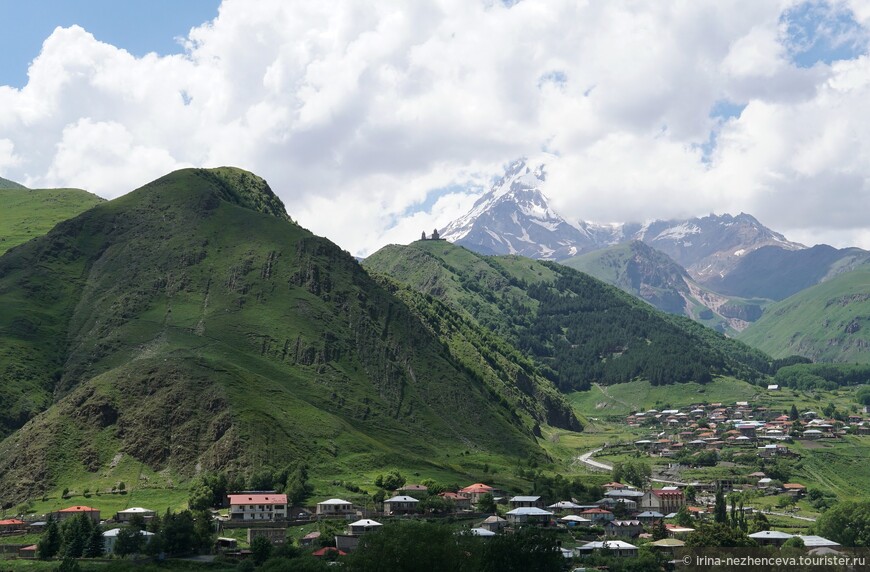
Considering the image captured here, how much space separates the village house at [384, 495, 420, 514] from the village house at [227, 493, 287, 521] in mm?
17867

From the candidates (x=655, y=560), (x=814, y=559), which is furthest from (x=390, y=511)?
(x=814, y=559)

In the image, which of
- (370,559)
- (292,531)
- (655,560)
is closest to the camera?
(370,559)

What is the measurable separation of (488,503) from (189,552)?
188 ft

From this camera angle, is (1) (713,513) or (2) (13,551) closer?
(2) (13,551)

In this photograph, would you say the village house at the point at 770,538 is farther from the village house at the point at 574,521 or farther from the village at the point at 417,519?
the village house at the point at 574,521

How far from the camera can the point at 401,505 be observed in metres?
181

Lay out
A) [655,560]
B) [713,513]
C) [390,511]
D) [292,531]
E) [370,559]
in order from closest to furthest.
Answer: [370,559]
[655,560]
[292,531]
[390,511]
[713,513]

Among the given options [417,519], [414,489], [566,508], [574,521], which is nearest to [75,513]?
[417,519]

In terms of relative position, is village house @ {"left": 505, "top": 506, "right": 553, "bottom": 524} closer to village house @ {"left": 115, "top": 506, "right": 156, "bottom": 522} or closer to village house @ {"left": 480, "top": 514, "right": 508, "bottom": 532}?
village house @ {"left": 480, "top": 514, "right": 508, "bottom": 532}

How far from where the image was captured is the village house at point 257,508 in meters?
172

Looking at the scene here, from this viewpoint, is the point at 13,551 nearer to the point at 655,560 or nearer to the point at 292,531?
the point at 292,531

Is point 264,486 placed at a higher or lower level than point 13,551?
higher

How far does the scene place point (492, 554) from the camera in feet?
408

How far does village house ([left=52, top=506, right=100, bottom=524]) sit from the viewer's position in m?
168
